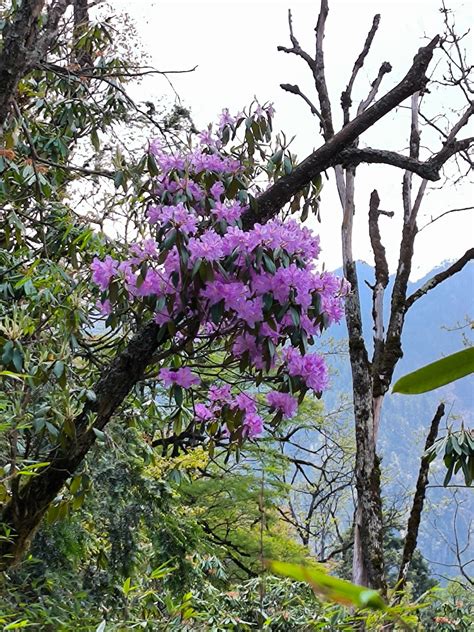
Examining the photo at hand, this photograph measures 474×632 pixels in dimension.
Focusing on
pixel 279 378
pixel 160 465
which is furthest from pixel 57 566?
pixel 279 378

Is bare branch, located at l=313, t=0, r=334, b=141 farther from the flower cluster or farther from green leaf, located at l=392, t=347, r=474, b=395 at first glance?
green leaf, located at l=392, t=347, r=474, b=395

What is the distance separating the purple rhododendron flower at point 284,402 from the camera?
1.89 m

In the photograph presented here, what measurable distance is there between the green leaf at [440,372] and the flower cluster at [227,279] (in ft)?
4.20

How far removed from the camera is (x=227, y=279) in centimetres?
166

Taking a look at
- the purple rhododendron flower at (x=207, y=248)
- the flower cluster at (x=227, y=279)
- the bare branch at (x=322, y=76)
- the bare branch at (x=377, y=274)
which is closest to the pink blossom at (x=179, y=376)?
the flower cluster at (x=227, y=279)

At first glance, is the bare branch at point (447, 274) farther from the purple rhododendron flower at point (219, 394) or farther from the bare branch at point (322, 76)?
the purple rhododendron flower at point (219, 394)

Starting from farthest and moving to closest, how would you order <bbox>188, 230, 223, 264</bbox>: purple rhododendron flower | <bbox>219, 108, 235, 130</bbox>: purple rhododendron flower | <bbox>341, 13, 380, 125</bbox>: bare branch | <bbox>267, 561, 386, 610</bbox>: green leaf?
<bbox>341, 13, 380, 125</bbox>: bare branch, <bbox>219, 108, 235, 130</bbox>: purple rhododendron flower, <bbox>188, 230, 223, 264</bbox>: purple rhododendron flower, <bbox>267, 561, 386, 610</bbox>: green leaf

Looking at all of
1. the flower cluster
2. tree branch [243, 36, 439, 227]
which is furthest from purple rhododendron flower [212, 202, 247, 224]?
tree branch [243, 36, 439, 227]

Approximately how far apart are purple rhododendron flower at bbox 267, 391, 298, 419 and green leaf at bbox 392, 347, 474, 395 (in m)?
1.56

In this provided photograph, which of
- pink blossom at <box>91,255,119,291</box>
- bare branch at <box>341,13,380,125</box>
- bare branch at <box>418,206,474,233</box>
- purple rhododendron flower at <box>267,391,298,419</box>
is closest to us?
pink blossom at <box>91,255,119,291</box>

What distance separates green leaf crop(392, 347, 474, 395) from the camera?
1.05 feet

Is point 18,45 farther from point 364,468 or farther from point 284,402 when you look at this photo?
point 364,468

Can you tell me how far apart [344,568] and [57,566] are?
925 cm

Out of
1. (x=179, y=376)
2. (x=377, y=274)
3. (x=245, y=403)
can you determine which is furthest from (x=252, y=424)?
(x=377, y=274)
